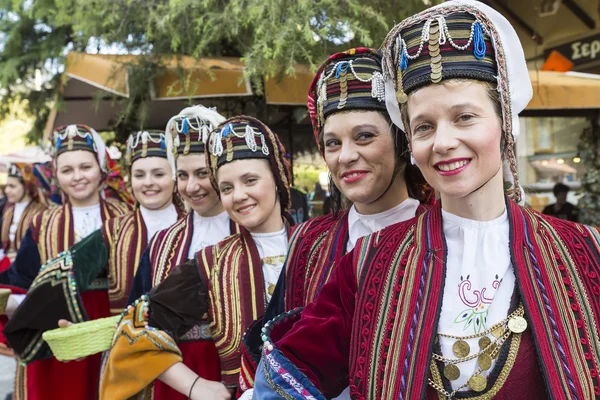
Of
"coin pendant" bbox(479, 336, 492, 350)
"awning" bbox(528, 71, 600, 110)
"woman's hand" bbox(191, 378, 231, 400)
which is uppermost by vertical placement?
"awning" bbox(528, 71, 600, 110)

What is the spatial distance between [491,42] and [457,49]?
91 mm

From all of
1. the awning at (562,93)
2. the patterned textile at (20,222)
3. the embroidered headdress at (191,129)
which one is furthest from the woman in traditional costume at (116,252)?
the patterned textile at (20,222)

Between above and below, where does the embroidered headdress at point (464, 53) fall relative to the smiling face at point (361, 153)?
above

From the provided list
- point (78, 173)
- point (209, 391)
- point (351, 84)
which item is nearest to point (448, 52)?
point (351, 84)

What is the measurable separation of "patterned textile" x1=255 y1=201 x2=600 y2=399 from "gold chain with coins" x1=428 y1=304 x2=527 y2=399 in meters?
0.02

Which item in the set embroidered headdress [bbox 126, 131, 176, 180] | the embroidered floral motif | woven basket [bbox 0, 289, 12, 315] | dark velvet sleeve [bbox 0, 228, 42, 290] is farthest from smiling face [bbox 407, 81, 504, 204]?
dark velvet sleeve [bbox 0, 228, 42, 290]

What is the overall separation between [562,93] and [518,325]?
419cm

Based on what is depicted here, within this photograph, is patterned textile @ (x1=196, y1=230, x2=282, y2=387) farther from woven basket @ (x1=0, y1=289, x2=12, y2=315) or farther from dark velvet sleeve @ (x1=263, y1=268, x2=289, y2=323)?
woven basket @ (x1=0, y1=289, x2=12, y2=315)

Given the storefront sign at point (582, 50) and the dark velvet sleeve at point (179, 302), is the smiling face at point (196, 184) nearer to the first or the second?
the dark velvet sleeve at point (179, 302)

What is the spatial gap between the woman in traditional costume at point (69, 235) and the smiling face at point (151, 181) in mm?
527

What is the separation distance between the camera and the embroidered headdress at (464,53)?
1300mm

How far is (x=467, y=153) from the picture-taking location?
1.28 metres

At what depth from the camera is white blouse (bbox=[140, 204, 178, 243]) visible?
343 centimetres

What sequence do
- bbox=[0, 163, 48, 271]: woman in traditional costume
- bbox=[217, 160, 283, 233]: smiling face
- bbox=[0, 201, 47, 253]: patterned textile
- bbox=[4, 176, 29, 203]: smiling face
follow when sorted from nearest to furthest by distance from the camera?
bbox=[217, 160, 283, 233]: smiling face < bbox=[0, 201, 47, 253]: patterned textile < bbox=[0, 163, 48, 271]: woman in traditional costume < bbox=[4, 176, 29, 203]: smiling face
